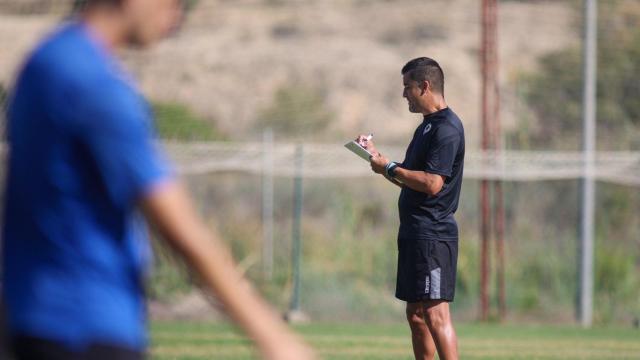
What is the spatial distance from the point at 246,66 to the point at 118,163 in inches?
1644

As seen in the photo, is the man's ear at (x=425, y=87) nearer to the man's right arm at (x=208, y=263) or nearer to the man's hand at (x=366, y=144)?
the man's hand at (x=366, y=144)

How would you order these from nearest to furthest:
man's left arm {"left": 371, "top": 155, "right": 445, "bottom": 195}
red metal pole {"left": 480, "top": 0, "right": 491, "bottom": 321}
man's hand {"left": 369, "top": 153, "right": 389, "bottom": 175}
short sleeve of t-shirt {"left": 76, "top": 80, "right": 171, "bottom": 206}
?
short sleeve of t-shirt {"left": 76, "top": 80, "right": 171, "bottom": 206}, man's left arm {"left": 371, "top": 155, "right": 445, "bottom": 195}, man's hand {"left": 369, "top": 153, "right": 389, "bottom": 175}, red metal pole {"left": 480, "top": 0, "right": 491, "bottom": 321}

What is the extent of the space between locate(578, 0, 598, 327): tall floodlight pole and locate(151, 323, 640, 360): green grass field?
150cm

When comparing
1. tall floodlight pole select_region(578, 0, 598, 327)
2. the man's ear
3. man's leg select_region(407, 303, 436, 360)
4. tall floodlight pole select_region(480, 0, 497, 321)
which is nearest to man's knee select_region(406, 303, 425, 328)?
man's leg select_region(407, 303, 436, 360)

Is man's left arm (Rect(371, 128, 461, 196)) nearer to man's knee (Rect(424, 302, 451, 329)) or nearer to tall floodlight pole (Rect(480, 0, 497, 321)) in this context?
man's knee (Rect(424, 302, 451, 329))

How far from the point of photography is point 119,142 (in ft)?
9.79

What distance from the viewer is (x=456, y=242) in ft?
27.1

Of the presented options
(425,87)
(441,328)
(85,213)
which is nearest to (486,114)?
(425,87)

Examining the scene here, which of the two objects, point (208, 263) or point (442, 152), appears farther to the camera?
point (442, 152)

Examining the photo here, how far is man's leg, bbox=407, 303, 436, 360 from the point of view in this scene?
8.10m

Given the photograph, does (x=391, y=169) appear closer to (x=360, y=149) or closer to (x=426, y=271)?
(x=360, y=149)

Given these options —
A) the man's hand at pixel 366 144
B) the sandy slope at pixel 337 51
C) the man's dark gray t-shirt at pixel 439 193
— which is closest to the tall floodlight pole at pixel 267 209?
the man's hand at pixel 366 144

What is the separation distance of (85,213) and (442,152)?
5013mm

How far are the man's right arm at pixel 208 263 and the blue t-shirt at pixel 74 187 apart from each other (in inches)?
1.9
